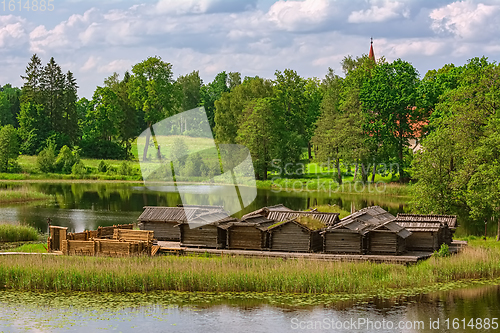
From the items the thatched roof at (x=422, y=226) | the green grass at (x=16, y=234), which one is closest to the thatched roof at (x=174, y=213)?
the green grass at (x=16, y=234)

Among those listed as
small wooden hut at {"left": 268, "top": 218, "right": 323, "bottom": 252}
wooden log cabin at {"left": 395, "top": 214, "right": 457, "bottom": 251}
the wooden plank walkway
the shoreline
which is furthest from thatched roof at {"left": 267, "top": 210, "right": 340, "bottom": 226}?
the shoreline

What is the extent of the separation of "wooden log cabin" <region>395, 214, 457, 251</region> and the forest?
454 cm

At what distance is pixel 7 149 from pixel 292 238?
6792cm

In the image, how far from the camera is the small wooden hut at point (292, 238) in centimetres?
3306

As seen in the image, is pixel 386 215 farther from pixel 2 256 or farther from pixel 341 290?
pixel 2 256

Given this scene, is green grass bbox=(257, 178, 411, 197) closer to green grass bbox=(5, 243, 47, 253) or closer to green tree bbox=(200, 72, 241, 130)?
green grass bbox=(5, 243, 47, 253)

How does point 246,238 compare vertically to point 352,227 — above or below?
below

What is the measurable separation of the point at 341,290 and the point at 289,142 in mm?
62624

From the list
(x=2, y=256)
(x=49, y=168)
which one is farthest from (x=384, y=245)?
(x=49, y=168)

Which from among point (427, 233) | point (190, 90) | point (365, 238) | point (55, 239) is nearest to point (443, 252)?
point (427, 233)

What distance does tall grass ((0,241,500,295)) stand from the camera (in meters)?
27.0

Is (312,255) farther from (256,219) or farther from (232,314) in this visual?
(232,314)

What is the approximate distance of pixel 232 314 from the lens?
2388cm

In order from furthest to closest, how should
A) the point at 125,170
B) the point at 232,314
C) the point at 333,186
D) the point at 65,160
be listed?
the point at 65,160 < the point at 125,170 < the point at 333,186 < the point at 232,314
